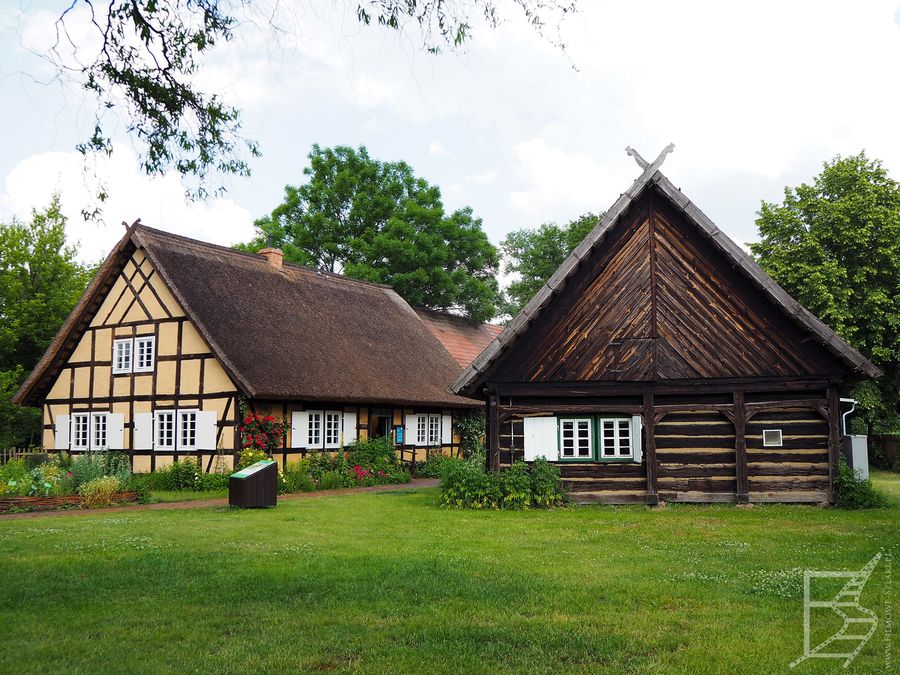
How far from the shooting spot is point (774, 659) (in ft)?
19.4

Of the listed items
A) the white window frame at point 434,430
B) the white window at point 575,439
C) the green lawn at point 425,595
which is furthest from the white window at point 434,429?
the green lawn at point 425,595

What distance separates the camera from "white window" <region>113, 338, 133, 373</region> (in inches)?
974

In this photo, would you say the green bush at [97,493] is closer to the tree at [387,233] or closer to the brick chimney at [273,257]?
the brick chimney at [273,257]

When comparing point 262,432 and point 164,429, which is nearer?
point 262,432

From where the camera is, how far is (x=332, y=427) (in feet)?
82.0

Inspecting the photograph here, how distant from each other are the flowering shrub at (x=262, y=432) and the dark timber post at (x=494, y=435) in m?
7.59

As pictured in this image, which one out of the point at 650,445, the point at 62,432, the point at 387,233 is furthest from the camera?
the point at 387,233

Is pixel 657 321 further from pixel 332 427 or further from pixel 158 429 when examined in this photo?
pixel 158 429

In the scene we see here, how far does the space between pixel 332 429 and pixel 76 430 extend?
8367 mm

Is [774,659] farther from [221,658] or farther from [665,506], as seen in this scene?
[665,506]

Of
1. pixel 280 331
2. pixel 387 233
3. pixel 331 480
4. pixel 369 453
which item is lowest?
pixel 331 480

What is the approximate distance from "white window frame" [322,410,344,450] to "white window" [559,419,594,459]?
946cm

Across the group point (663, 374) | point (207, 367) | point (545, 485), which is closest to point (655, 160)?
point (663, 374)

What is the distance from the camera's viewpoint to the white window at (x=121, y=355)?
24.8 metres
